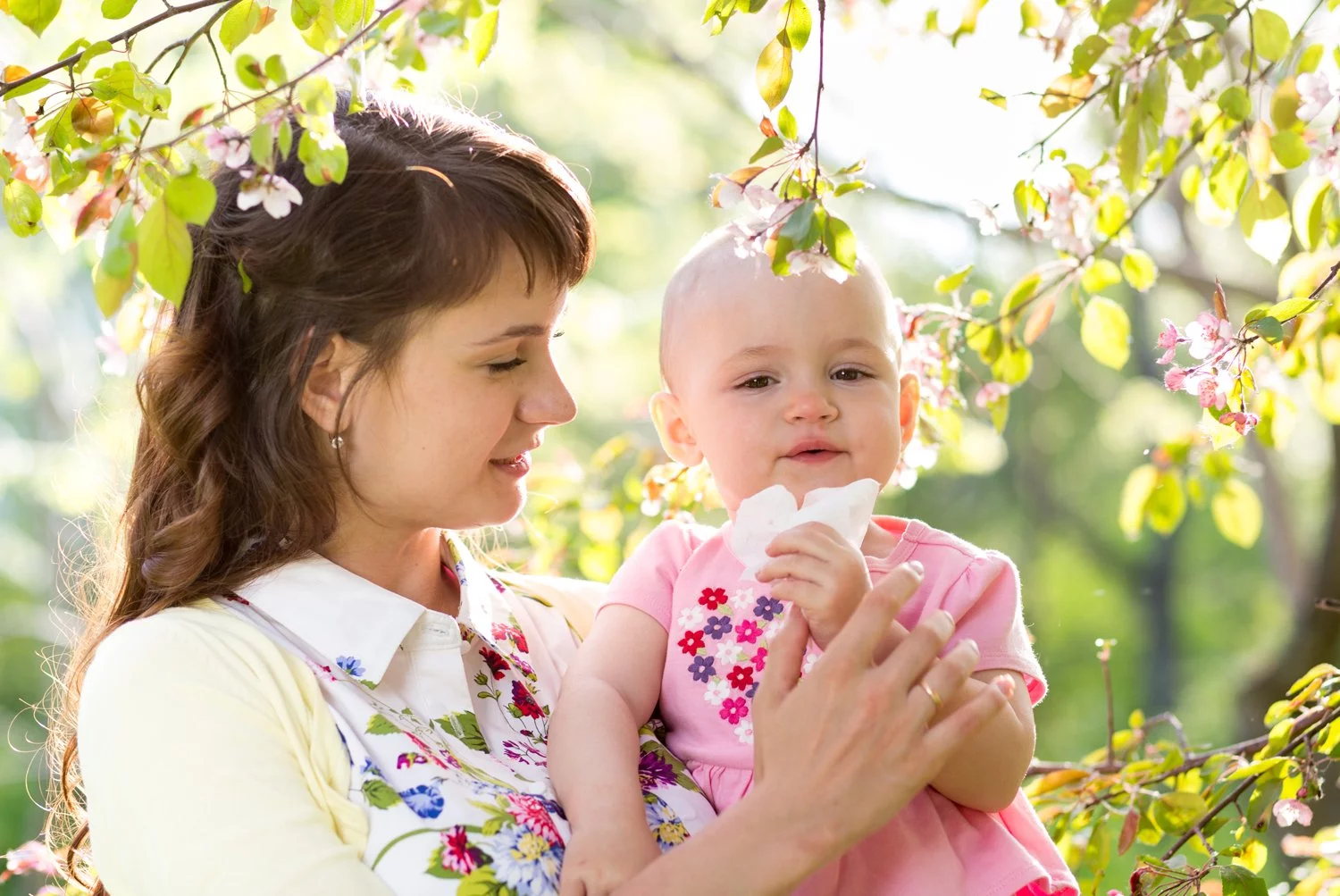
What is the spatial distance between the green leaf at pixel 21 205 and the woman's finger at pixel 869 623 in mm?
1038

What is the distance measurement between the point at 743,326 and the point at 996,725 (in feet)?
1.83

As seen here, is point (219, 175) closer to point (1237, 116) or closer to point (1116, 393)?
point (1237, 116)

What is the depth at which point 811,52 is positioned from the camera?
1.59m

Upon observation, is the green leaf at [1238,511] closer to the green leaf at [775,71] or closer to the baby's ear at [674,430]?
the baby's ear at [674,430]

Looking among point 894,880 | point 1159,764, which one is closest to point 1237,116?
point 894,880

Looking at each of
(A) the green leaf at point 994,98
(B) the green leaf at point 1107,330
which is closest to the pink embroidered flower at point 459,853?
(A) the green leaf at point 994,98

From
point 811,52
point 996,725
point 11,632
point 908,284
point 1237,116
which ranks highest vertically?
point 811,52

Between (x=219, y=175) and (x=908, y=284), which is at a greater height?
(x=219, y=175)

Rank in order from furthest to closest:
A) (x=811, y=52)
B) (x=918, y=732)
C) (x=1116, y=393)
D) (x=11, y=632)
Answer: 1. (x=1116, y=393)
2. (x=11, y=632)
3. (x=811, y=52)
4. (x=918, y=732)

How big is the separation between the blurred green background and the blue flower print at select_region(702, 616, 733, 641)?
0.63 m

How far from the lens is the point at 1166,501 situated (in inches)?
→ 98.7

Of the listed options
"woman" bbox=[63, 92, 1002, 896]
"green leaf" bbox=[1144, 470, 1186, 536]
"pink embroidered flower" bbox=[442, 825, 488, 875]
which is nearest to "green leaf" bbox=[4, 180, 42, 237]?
"woman" bbox=[63, 92, 1002, 896]

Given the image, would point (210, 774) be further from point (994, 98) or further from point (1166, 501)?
point (1166, 501)

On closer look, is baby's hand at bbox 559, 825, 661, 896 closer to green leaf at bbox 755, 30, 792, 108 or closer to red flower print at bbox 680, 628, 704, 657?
red flower print at bbox 680, 628, 704, 657
